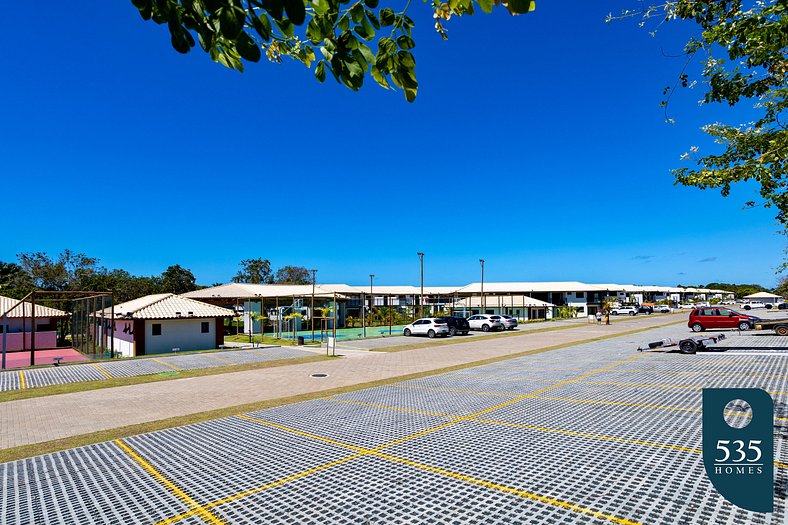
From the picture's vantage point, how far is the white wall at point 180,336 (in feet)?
100

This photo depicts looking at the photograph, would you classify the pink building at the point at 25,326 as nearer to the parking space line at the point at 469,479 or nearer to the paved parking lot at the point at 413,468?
the paved parking lot at the point at 413,468

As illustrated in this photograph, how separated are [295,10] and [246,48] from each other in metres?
0.40

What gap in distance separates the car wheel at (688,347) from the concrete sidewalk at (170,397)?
9.33m

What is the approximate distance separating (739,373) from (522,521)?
1274 cm

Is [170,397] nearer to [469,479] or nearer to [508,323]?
[469,479]

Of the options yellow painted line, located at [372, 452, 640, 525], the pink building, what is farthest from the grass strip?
the pink building

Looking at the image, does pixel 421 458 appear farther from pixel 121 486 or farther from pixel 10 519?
pixel 10 519

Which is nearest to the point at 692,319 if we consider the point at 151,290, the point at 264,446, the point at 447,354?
the point at 447,354

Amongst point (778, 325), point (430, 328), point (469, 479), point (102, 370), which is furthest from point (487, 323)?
point (469, 479)

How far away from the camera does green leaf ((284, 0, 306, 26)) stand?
1878 millimetres

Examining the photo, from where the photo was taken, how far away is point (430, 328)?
35688 mm

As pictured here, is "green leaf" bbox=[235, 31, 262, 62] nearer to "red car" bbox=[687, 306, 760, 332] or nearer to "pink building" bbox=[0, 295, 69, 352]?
"red car" bbox=[687, 306, 760, 332]

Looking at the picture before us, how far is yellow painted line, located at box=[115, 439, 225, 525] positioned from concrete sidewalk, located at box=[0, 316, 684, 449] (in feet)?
10.5

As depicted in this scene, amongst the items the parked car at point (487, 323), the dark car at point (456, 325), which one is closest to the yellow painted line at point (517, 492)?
the dark car at point (456, 325)
